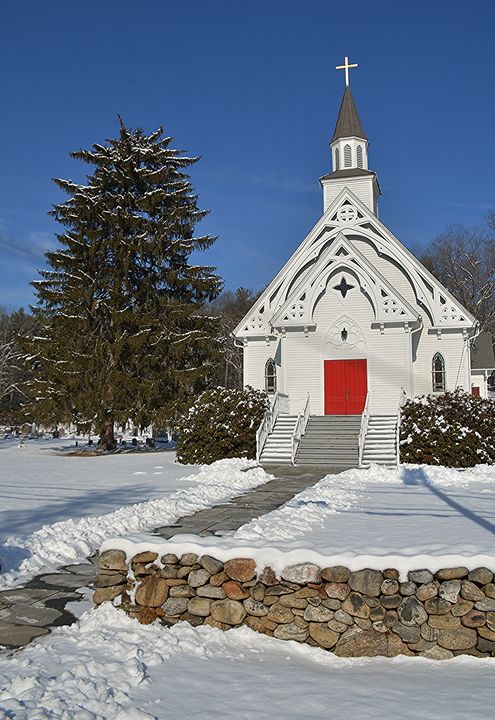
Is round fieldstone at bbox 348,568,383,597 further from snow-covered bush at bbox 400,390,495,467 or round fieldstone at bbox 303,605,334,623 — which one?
snow-covered bush at bbox 400,390,495,467

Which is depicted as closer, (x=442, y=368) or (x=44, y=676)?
(x=44, y=676)

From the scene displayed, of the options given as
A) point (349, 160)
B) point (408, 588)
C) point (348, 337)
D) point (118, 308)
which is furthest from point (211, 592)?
point (349, 160)

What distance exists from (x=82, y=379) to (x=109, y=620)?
21.6 m

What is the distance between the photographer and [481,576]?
573cm

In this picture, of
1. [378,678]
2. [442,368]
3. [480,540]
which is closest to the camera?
[378,678]

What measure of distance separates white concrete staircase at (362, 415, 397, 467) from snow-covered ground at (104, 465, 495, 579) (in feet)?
10.9

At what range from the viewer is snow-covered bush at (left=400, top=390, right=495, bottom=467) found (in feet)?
60.8

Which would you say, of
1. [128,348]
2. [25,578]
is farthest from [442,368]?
[25,578]

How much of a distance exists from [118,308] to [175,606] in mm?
22795

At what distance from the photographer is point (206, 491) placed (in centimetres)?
1390

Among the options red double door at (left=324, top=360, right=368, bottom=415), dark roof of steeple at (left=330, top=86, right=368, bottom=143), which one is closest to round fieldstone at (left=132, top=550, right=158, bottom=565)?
red double door at (left=324, top=360, right=368, bottom=415)

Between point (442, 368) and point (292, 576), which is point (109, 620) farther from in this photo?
point (442, 368)

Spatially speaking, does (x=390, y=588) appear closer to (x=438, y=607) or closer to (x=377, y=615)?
(x=377, y=615)

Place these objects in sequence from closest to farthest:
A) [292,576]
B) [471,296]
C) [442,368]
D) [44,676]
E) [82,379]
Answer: [44,676] < [292,576] < [442,368] < [82,379] < [471,296]
